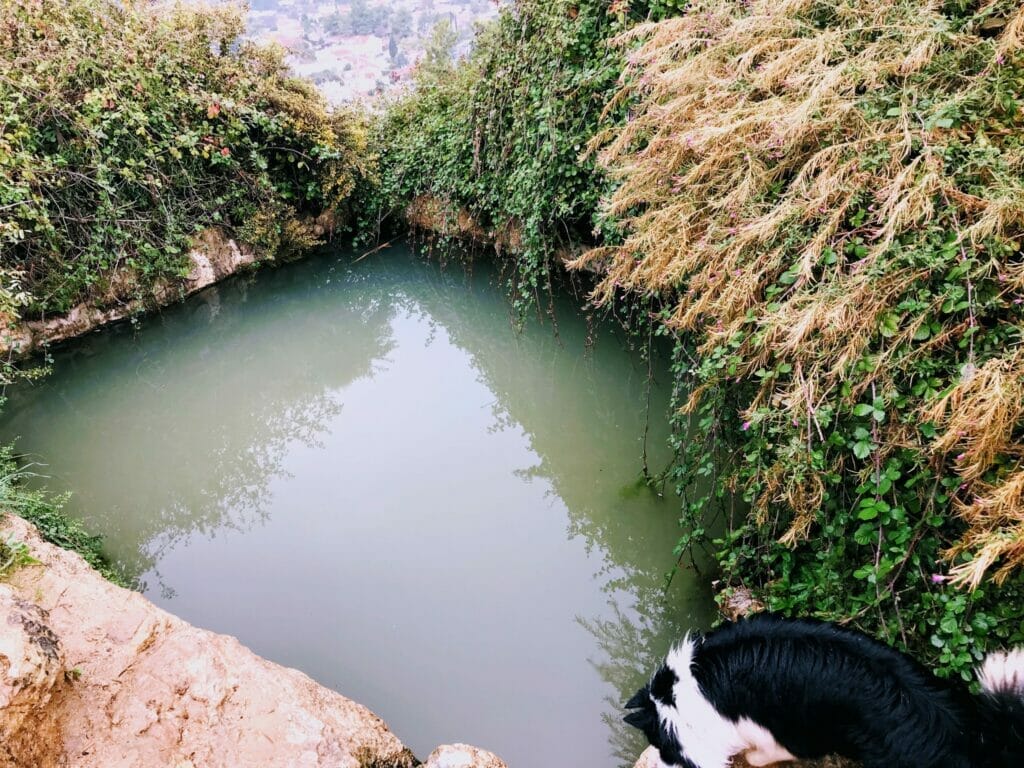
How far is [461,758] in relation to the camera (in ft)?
6.16

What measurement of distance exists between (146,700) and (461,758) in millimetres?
1046

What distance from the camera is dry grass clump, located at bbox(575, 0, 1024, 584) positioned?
165cm

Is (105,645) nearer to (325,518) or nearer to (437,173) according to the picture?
(325,518)

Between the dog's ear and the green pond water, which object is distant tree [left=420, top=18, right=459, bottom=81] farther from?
the dog's ear

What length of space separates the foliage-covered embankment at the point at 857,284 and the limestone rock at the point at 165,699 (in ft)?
5.34

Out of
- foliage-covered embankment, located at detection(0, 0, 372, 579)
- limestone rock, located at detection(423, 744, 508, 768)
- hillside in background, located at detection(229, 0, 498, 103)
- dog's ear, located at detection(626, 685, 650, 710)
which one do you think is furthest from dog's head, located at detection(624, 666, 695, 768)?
hillside in background, located at detection(229, 0, 498, 103)

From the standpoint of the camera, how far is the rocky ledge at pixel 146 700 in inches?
67.2

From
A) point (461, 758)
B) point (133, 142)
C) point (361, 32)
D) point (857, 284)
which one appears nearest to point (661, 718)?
point (461, 758)

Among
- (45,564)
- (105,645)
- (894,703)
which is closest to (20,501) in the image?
(45,564)

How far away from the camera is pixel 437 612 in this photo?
287 centimetres

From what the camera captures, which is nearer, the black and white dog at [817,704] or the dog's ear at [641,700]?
the black and white dog at [817,704]

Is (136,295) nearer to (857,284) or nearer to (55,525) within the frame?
(55,525)

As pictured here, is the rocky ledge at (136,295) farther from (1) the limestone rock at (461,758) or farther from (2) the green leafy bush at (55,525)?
(1) the limestone rock at (461,758)

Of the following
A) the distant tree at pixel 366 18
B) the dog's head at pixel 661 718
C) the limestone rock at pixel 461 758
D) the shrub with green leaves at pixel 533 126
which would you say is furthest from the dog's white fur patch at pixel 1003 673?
the distant tree at pixel 366 18
